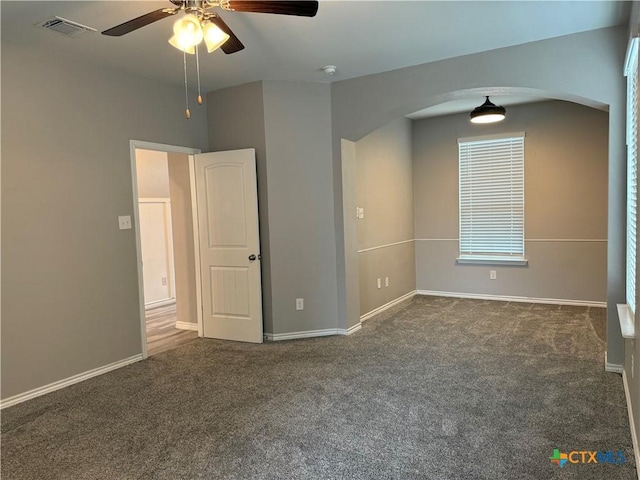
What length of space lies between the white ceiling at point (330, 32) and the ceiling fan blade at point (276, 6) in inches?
27.4

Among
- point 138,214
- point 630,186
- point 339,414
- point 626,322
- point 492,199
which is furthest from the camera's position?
point 492,199

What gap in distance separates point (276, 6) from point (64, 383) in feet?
10.8

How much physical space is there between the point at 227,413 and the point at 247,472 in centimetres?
70

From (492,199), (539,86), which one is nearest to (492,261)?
(492,199)

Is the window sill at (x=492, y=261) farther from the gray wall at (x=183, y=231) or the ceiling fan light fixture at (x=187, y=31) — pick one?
the ceiling fan light fixture at (x=187, y=31)

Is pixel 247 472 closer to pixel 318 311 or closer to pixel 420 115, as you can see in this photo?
pixel 318 311

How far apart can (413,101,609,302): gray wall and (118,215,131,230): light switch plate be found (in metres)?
4.37

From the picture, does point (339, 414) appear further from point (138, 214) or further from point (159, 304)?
point (159, 304)

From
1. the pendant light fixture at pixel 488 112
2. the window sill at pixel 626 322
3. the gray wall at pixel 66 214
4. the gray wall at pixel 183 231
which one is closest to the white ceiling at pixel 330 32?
the gray wall at pixel 66 214

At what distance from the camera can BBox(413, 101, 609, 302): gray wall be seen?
A: 5.33 metres

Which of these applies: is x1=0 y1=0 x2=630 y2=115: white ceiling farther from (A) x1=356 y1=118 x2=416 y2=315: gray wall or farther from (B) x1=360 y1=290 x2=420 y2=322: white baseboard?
(B) x1=360 y1=290 x2=420 y2=322: white baseboard

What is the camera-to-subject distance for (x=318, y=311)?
4586 millimetres

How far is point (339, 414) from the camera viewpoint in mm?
2795

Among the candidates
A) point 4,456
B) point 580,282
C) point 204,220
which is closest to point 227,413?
point 4,456
